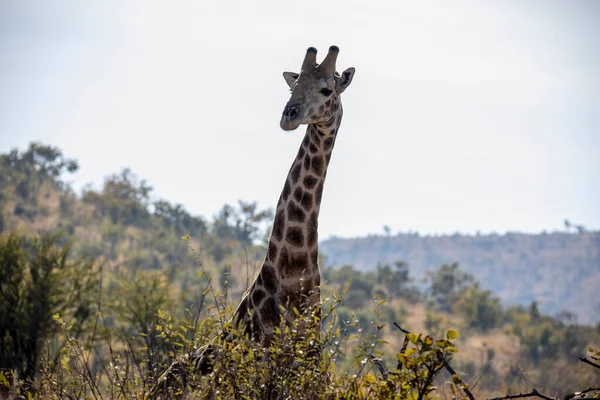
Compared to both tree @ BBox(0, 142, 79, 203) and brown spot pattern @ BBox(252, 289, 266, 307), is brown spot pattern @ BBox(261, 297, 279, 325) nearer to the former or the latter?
brown spot pattern @ BBox(252, 289, 266, 307)

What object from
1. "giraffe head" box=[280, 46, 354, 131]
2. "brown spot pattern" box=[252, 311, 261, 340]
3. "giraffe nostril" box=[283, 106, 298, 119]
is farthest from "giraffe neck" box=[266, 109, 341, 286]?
"giraffe nostril" box=[283, 106, 298, 119]

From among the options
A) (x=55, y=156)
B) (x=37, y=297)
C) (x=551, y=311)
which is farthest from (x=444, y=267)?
(x=551, y=311)

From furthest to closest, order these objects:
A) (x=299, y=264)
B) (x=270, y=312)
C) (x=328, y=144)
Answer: (x=328, y=144), (x=299, y=264), (x=270, y=312)

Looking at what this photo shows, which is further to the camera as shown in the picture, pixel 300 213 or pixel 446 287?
pixel 446 287

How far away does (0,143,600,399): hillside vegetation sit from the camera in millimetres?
4254

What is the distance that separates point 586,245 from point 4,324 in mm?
194501

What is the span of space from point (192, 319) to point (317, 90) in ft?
6.55

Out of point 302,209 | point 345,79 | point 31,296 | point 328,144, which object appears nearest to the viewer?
point 302,209

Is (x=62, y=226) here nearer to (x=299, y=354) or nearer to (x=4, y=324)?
(x=4, y=324)

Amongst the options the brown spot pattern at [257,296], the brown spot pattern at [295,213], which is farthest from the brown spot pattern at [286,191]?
the brown spot pattern at [257,296]

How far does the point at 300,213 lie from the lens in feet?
19.5

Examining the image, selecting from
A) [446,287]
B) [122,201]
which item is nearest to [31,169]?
[122,201]

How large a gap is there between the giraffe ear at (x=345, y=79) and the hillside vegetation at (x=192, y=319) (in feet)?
5.37

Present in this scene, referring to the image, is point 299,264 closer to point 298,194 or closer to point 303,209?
point 303,209
